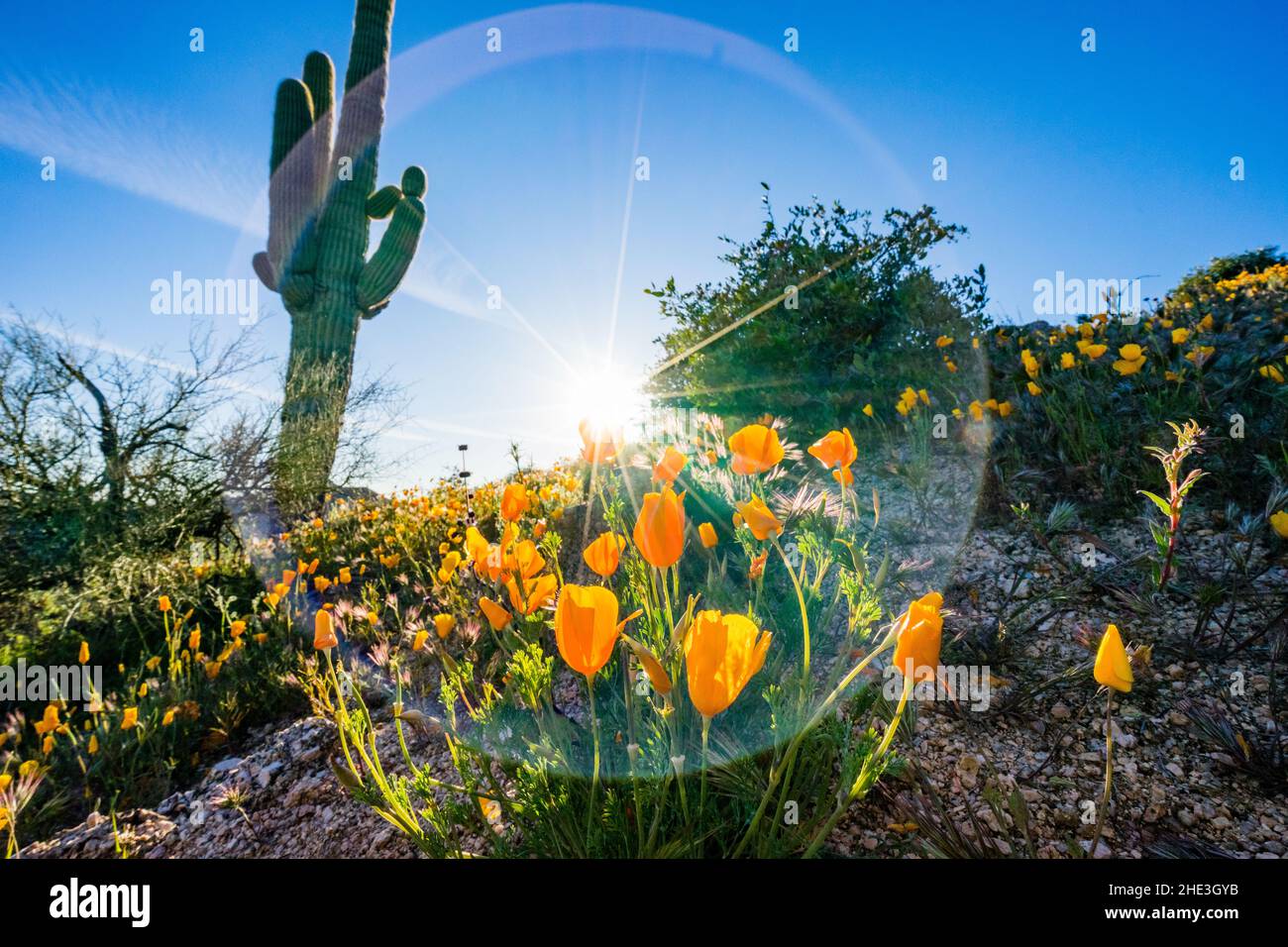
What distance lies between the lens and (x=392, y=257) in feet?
31.9

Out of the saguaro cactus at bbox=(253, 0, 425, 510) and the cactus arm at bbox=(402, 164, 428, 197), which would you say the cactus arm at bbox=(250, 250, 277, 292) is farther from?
the cactus arm at bbox=(402, 164, 428, 197)

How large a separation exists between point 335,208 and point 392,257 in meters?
1.26

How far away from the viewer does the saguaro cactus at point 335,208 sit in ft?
30.3

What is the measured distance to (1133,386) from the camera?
3.04 m

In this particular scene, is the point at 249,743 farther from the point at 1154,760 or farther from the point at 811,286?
the point at 811,286

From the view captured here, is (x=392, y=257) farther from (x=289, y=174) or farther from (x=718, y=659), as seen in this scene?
(x=718, y=659)

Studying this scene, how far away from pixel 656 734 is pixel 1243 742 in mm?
1307

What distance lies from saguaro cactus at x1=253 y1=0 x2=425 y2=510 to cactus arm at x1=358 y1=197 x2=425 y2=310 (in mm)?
17

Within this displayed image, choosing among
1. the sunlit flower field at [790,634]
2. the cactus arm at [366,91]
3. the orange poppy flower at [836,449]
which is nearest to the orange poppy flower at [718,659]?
the sunlit flower field at [790,634]

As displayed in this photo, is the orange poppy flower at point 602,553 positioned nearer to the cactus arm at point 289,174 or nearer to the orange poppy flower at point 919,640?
the orange poppy flower at point 919,640

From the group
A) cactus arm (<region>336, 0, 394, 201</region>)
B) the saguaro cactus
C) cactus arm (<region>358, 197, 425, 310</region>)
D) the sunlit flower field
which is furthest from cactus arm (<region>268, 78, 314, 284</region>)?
the sunlit flower field

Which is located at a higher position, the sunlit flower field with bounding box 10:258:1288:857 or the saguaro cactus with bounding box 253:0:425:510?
the saguaro cactus with bounding box 253:0:425:510

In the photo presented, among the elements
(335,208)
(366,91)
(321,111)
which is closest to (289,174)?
(335,208)

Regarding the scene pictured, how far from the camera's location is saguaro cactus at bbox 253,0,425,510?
30.3 ft
